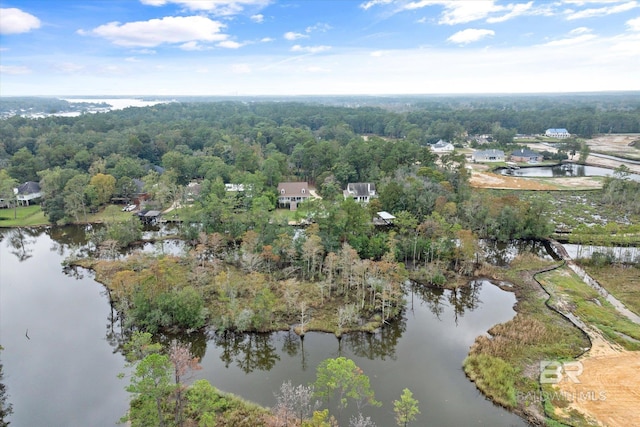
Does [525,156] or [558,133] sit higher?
[558,133]

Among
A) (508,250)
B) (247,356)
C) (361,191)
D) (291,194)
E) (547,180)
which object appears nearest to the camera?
(247,356)

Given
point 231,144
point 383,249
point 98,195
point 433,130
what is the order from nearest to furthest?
point 383,249 < point 98,195 < point 231,144 < point 433,130

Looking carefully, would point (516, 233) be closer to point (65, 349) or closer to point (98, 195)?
point (65, 349)

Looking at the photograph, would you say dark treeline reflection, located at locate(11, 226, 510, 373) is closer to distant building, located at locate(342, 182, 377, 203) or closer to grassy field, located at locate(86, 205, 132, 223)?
grassy field, located at locate(86, 205, 132, 223)

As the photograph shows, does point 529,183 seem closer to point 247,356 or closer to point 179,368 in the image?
point 247,356

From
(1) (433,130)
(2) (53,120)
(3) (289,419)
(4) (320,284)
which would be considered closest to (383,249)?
(4) (320,284)

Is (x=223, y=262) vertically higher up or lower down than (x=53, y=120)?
lower down

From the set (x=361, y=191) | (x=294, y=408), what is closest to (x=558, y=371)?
(x=294, y=408)
